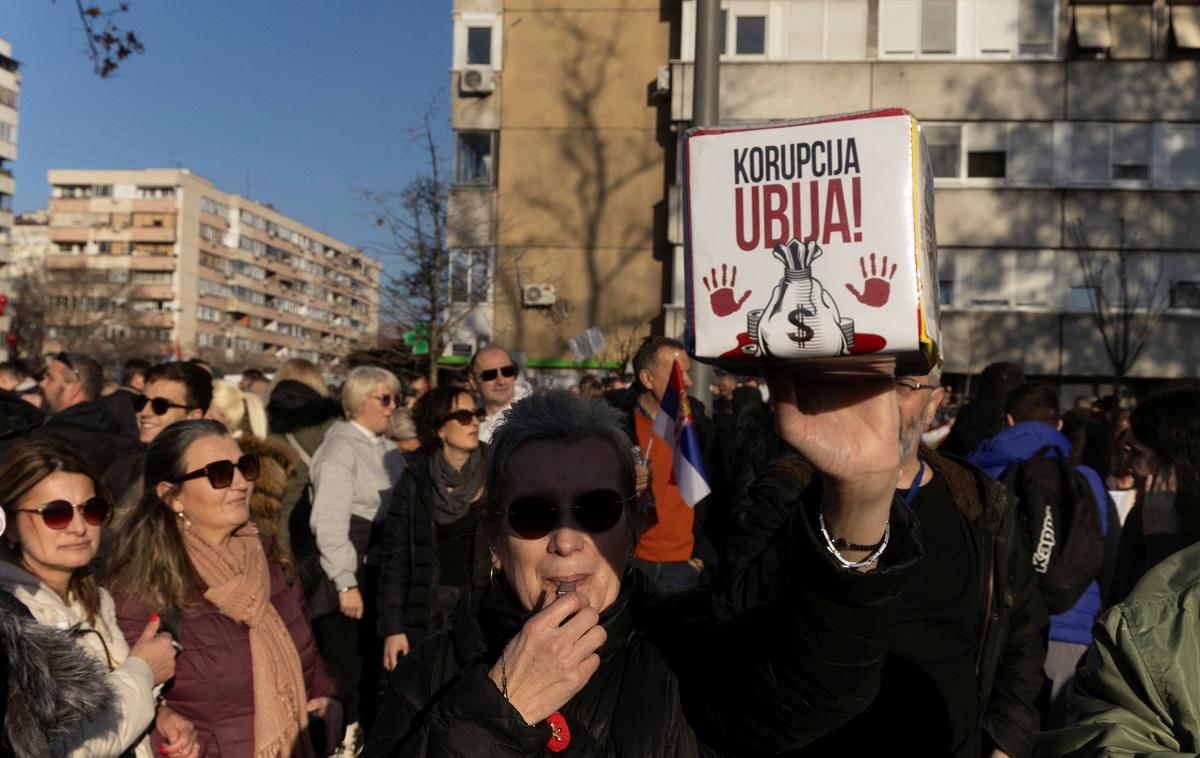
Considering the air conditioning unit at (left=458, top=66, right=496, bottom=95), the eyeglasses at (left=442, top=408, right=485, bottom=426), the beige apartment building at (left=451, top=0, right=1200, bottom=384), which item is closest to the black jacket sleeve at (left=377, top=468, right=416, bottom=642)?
the eyeglasses at (left=442, top=408, right=485, bottom=426)

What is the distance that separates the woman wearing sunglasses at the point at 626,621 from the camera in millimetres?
1937

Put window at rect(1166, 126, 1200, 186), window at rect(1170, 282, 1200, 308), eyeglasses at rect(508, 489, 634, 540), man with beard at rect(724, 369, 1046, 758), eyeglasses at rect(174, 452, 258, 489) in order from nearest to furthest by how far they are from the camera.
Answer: eyeglasses at rect(508, 489, 634, 540)
man with beard at rect(724, 369, 1046, 758)
eyeglasses at rect(174, 452, 258, 489)
window at rect(1166, 126, 1200, 186)
window at rect(1170, 282, 1200, 308)

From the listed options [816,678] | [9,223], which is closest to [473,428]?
[816,678]

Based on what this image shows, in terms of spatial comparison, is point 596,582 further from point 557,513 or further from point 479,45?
Answer: point 479,45

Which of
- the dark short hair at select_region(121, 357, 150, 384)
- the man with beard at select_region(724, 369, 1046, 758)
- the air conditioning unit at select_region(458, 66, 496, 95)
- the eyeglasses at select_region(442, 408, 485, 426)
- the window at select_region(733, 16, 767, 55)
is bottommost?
the man with beard at select_region(724, 369, 1046, 758)

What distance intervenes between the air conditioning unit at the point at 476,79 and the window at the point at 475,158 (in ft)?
3.96

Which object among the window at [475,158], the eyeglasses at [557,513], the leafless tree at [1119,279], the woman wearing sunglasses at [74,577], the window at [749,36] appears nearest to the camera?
the eyeglasses at [557,513]

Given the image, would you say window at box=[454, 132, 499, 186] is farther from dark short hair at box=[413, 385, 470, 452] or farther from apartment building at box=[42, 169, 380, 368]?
apartment building at box=[42, 169, 380, 368]

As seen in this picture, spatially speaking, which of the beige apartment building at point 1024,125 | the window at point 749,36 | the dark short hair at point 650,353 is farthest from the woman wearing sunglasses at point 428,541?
the window at point 749,36

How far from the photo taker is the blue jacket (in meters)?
5.99

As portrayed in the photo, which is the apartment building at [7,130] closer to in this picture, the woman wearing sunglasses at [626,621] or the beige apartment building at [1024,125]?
the beige apartment building at [1024,125]

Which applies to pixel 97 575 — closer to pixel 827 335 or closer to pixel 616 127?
pixel 827 335

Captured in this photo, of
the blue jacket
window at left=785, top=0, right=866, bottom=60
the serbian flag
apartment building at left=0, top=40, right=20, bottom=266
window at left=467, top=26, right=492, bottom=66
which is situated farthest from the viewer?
apartment building at left=0, top=40, right=20, bottom=266

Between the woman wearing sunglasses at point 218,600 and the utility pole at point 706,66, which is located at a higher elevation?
the utility pole at point 706,66
